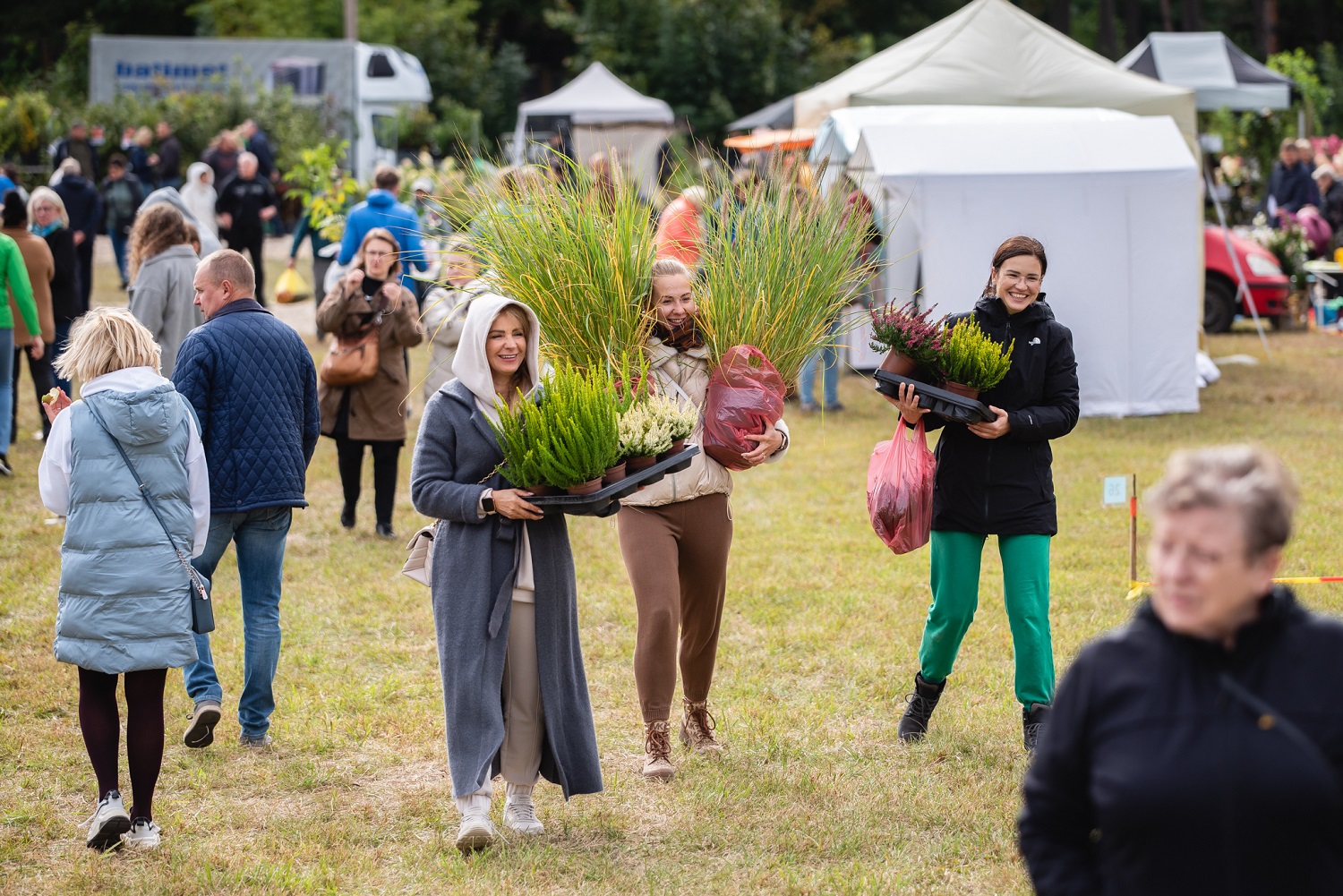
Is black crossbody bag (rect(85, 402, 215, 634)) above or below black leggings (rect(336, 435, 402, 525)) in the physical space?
above

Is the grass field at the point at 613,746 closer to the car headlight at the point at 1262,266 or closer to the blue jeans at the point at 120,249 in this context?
the car headlight at the point at 1262,266

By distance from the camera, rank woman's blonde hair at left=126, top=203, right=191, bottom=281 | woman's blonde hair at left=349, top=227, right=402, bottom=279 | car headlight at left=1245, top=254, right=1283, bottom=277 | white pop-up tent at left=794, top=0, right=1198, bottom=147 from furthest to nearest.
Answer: car headlight at left=1245, top=254, right=1283, bottom=277, white pop-up tent at left=794, top=0, right=1198, bottom=147, woman's blonde hair at left=349, top=227, right=402, bottom=279, woman's blonde hair at left=126, top=203, right=191, bottom=281

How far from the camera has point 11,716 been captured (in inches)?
227

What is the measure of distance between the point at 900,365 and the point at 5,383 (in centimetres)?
735

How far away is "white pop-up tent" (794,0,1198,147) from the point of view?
14344 mm

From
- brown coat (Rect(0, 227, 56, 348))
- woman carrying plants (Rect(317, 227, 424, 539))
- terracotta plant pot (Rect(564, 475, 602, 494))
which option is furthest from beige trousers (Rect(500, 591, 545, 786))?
brown coat (Rect(0, 227, 56, 348))

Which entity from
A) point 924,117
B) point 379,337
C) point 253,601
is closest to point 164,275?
point 379,337

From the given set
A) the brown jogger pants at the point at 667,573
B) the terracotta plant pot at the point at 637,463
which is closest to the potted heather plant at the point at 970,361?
the brown jogger pants at the point at 667,573

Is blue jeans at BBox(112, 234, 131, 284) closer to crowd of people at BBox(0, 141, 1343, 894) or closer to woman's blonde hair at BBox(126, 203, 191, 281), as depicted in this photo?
woman's blonde hair at BBox(126, 203, 191, 281)

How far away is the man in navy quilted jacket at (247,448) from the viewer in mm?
5191

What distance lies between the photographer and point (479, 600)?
14.1 ft

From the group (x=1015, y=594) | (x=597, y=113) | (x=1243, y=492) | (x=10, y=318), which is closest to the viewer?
(x=1243, y=492)

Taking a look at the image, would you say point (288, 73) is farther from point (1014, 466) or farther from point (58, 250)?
point (1014, 466)

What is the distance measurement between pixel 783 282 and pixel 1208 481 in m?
2.85
